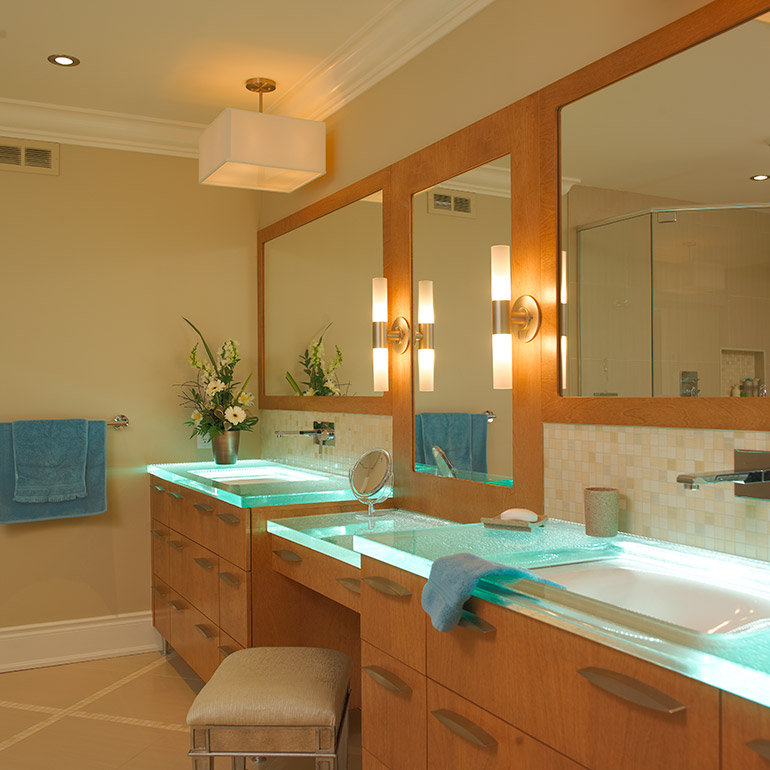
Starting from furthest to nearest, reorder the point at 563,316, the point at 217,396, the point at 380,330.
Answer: the point at 217,396 < the point at 380,330 < the point at 563,316

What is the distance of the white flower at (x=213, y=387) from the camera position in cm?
373

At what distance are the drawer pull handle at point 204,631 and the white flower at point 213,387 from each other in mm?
1129

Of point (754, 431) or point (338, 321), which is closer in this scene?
point (754, 431)

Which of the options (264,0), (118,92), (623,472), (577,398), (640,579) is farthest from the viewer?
(118,92)

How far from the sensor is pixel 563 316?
6.59ft

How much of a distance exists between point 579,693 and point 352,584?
0.94 m

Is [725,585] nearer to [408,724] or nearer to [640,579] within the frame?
[640,579]

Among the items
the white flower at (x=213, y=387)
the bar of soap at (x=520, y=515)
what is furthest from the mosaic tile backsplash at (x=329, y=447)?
the bar of soap at (x=520, y=515)

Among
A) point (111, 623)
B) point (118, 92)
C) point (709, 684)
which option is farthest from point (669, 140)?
point (111, 623)

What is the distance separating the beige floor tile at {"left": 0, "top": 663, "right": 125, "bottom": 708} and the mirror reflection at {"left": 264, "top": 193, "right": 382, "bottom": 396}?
148 centimetres

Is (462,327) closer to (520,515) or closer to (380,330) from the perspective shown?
(380,330)

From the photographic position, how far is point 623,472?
184cm

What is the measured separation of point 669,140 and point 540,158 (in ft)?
1.36

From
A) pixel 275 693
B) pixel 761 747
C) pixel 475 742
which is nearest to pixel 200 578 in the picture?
pixel 275 693
